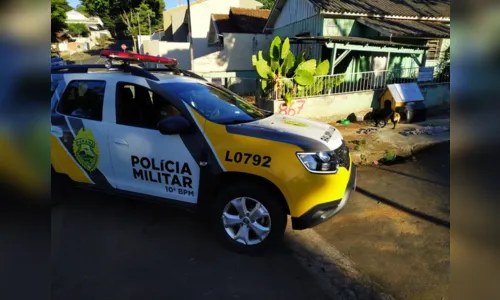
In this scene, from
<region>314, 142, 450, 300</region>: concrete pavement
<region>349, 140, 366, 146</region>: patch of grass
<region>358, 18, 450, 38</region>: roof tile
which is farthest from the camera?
<region>358, 18, 450, 38</region>: roof tile

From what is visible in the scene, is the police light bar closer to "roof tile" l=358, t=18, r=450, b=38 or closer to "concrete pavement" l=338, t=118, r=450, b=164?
"concrete pavement" l=338, t=118, r=450, b=164

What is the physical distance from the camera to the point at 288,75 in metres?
Result: 9.98

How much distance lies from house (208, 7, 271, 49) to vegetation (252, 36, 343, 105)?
578 inches

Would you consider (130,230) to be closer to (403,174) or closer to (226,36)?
(403,174)

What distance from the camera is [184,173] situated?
332 centimetres

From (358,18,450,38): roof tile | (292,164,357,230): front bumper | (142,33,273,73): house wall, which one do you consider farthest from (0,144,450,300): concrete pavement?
(142,33,273,73): house wall

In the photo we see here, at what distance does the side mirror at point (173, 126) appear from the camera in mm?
3199

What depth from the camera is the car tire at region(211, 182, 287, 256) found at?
3.12 m

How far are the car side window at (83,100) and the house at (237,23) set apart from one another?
2069cm

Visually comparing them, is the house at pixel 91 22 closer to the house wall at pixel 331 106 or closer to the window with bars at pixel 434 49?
the window with bars at pixel 434 49

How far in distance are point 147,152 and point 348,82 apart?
898cm

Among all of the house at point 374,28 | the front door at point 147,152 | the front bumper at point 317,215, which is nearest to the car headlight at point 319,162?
the front bumper at point 317,215

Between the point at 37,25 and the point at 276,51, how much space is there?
9620mm

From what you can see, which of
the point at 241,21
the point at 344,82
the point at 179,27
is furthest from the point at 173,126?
the point at 179,27
